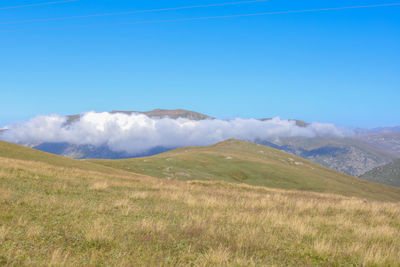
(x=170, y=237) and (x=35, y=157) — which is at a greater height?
(x=170, y=237)

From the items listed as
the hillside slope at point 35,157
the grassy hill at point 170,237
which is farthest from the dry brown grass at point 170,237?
the hillside slope at point 35,157

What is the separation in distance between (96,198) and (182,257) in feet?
31.9

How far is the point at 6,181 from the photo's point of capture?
17688 mm

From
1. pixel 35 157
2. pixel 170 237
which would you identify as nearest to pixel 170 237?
pixel 170 237

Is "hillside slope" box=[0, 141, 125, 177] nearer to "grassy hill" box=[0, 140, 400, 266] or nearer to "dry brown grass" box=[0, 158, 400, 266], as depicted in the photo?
"grassy hill" box=[0, 140, 400, 266]

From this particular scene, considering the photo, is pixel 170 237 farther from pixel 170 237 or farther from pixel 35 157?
pixel 35 157

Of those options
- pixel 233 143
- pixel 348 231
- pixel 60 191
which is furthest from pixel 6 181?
pixel 233 143

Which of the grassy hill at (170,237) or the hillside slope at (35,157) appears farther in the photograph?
the hillside slope at (35,157)

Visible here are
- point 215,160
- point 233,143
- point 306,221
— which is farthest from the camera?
point 233,143

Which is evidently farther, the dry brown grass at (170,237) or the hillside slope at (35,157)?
the hillside slope at (35,157)

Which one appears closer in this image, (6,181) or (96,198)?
(96,198)

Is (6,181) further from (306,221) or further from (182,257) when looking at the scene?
(306,221)

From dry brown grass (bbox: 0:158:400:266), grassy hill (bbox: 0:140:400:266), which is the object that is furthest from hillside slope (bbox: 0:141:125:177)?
dry brown grass (bbox: 0:158:400:266)

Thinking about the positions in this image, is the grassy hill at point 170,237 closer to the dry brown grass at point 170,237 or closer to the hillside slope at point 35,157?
the dry brown grass at point 170,237
